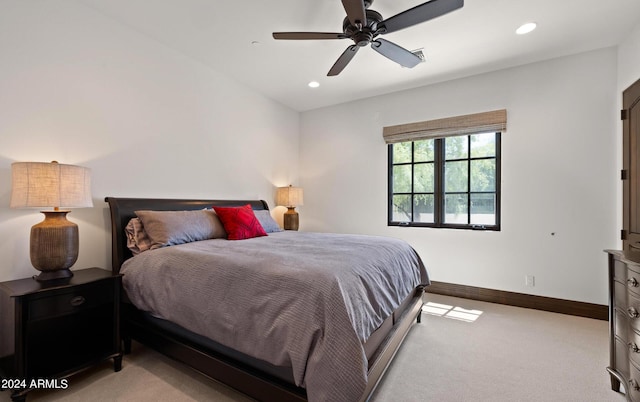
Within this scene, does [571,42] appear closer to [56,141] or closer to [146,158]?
[146,158]

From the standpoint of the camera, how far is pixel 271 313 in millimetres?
1458

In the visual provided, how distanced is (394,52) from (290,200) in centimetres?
257

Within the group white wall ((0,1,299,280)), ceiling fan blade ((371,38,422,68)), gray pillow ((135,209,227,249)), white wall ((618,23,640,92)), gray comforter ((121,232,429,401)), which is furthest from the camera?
white wall ((618,23,640,92))

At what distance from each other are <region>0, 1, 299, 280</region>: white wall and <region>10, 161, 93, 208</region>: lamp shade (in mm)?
323

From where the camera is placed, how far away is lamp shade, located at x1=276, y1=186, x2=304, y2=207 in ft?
14.4

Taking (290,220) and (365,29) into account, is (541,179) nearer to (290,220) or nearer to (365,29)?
(365,29)

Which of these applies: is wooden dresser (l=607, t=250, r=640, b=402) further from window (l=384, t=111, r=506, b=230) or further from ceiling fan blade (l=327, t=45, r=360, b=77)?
ceiling fan blade (l=327, t=45, r=360, b=77)

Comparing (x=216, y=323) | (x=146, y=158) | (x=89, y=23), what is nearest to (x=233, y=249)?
(x=216, y=323)

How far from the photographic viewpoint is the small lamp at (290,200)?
4391 mm

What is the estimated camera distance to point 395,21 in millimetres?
2047

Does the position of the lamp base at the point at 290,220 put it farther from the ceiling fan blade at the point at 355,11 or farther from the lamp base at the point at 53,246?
the ceiling fan blade at the point at 355,11

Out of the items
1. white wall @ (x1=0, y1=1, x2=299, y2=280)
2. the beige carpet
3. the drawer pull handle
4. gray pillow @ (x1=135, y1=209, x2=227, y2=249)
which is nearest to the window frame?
the beige carpet

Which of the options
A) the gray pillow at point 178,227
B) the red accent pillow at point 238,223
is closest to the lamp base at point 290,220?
the red accent pillow at point 238,223

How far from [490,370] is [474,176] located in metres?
2.36
